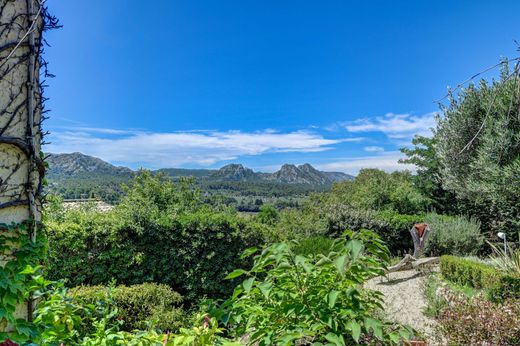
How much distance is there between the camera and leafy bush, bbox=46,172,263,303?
6.23m

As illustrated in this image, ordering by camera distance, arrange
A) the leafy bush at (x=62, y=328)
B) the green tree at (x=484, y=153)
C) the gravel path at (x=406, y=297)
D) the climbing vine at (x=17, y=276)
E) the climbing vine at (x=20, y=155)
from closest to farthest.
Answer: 1. the climbing vine at (x=17, y=276)
2. the climbing vine at (x=20, y=155)
3. the leafy bush at (x=62, y=328)
4. the gravel path at (x=406, y=297)
5. the green tree at (x=484, y=153)

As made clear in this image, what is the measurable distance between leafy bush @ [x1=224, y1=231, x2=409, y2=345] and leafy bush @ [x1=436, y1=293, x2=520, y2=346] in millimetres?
1681

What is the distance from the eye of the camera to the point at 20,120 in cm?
163

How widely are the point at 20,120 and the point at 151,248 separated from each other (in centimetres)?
566

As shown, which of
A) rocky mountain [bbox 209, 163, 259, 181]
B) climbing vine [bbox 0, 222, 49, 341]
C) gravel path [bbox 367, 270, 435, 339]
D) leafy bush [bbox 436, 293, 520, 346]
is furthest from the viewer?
rocky mountain [bbox 209, 163, 259, 181]

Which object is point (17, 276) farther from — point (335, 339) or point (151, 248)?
point (151, 248)

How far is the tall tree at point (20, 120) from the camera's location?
5.14 ft

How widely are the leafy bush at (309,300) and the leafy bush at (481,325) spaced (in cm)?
168

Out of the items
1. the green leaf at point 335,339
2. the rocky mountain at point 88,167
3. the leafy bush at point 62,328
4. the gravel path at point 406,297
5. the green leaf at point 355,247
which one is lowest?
the gravel path at point 406,297

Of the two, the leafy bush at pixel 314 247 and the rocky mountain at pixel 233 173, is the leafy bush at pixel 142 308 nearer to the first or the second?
the leafy bush at pixel 314 247

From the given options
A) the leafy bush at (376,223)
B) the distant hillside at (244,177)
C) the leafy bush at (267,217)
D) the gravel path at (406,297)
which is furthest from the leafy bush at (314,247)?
the distant hillside at (244,177)

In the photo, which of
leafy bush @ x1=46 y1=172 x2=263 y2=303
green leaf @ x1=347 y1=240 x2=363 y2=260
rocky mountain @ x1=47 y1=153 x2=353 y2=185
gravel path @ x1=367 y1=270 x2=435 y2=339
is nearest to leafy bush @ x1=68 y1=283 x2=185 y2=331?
leafy bush @ x1=46 y1=172 x2=263 y2=303

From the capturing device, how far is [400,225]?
35.9ft

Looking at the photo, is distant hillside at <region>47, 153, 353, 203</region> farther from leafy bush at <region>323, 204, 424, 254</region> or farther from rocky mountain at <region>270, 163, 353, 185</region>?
leafy bush at <region>323, 204, 424, 254</region>
